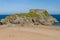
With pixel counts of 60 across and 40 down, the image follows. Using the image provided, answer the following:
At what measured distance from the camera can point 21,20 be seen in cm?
3278

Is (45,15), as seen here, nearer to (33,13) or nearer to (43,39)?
(33,13)

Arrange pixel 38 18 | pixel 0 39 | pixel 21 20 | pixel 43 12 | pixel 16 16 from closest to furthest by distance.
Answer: pixel 0 39 < pixel 21 20 < pixel 16 16 < pixel 38 18 < pixel 43 12

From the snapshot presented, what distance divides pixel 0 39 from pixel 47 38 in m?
3.17

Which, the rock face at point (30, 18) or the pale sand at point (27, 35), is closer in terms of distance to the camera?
the pale sand at point (27, 35)

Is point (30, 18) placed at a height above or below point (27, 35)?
below

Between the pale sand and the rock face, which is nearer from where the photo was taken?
the pale sand

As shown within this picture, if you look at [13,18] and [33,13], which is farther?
[33,13]

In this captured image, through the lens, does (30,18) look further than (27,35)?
Yes

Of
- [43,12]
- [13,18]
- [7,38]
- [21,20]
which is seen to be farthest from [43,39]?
[43,12]

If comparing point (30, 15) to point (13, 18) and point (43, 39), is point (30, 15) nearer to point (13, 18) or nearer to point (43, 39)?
point (13, 18)

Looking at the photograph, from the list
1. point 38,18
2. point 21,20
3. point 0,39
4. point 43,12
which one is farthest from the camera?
point 43,12

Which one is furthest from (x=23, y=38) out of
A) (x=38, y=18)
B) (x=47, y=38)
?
(x=38, y=18)

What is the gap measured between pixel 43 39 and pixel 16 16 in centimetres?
2218

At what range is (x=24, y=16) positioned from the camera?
3556 cm
